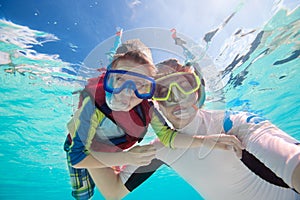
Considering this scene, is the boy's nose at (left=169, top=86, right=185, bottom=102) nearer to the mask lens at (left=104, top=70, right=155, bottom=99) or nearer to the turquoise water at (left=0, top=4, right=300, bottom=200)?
the mask lens at (left=104, top=70, right=155, bottom=99)

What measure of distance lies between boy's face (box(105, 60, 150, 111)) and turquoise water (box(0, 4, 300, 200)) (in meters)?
1.35


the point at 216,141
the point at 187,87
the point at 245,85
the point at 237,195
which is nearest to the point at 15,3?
the point at 187,87

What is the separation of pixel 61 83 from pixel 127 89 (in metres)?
7.88

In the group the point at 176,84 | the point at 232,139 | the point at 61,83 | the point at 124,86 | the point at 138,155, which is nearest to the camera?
the point at 232,139

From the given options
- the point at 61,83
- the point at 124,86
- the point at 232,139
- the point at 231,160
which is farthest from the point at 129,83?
the point at 61,83

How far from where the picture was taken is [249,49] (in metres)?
9.66

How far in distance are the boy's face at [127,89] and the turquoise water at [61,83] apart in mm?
1346

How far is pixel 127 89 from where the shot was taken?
3.67 metres

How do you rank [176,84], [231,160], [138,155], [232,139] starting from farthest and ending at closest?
1. [176,84]
2. [231,160]
3. [138,155]
4. [232,139]

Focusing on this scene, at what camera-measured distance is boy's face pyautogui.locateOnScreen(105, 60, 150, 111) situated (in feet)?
12.1

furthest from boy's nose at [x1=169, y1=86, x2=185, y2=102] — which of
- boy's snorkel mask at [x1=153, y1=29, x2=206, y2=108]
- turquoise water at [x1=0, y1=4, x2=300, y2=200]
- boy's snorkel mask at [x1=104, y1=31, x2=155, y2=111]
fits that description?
turquoise water at [x1=0, y1=4, x2=300, y2=200]

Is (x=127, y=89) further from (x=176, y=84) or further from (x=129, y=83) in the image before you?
(x=176, y=84)

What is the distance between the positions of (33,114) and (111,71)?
463 inches

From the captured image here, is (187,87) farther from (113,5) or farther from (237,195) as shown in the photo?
(113,5)
